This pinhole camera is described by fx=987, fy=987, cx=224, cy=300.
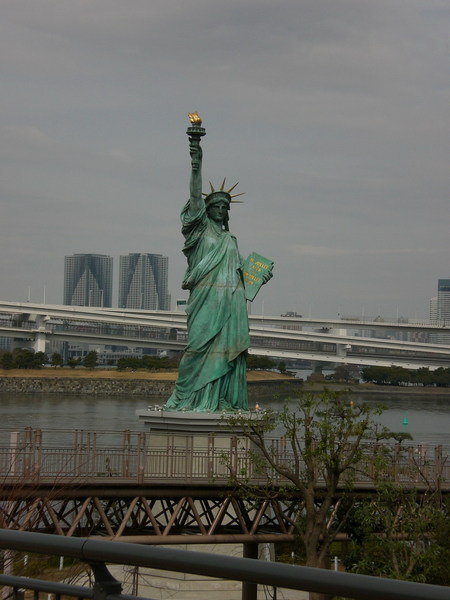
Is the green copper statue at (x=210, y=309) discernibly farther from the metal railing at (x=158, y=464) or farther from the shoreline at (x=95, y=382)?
the shoreline at (x=95, y=382)

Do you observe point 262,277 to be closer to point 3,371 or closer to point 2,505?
point 2,505

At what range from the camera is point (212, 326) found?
51.3ft

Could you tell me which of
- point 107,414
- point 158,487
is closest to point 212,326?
point 158,487

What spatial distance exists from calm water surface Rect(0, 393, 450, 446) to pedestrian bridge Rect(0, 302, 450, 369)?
320 inches

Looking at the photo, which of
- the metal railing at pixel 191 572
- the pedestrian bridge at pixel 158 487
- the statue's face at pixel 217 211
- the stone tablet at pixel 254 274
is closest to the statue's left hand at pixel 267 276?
the stone tablet at pixel 254 274

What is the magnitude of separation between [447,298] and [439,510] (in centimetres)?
18685

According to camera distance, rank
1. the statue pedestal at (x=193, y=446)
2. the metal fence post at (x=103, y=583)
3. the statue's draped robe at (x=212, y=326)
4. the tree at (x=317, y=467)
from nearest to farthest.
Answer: the metal fence post at (x=103, y=583) < the tree at (x=317, y=467) < the statue pedestal at (x=193, y=446) < the statue's draped robe at (x=212, y=326)

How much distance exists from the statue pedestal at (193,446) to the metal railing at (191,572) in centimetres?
961

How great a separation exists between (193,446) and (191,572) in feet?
38.3

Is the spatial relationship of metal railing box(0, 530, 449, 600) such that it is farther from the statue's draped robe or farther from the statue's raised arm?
the statue's raised arm

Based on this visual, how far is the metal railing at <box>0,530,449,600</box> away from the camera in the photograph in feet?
6.28

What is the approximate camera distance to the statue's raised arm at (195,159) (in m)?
15.8

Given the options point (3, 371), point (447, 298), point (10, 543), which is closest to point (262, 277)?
point (10, 543)

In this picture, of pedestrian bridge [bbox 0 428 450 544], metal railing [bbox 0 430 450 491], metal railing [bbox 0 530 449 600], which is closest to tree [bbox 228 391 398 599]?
pedestrian bridge [bbox 0 428 450 544]
